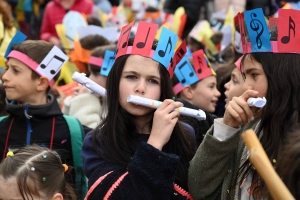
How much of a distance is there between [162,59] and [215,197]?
0.74 meters

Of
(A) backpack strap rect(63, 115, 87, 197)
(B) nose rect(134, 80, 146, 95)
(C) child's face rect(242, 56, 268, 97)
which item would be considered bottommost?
(A) backpack strap rect(63, 115, 87, 197)

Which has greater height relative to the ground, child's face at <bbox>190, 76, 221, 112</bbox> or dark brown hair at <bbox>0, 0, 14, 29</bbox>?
dark brown hair at <bbox>0, 0, 14, 29</bbox>

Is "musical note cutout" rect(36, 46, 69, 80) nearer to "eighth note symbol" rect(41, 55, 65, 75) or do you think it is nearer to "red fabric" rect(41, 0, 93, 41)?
"eighth note symbol" rect(41, 55, 65, 75)

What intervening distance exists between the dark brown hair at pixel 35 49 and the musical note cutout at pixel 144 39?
1270mm

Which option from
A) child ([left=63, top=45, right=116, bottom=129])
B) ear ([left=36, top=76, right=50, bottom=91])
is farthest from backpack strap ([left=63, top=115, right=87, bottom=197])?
child ([left=63, top=45, right=116, bottom=129])

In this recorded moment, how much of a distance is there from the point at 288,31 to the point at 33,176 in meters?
1.38

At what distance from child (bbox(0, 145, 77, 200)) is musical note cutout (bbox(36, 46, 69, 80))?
45.6 inches

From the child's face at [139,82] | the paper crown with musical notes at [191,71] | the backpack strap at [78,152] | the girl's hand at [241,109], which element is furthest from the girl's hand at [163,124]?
the paper crown with musical notes at [191,71]

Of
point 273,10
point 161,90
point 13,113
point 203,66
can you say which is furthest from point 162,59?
point 273,10

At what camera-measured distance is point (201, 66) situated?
5.03 metres

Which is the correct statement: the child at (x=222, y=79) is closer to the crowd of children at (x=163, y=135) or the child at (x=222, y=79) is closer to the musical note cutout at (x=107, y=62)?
the musical note cutout at (x=107, y=62)

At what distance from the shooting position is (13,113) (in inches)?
161

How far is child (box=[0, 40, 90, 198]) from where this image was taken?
403 centimetres

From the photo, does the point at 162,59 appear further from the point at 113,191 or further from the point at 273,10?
the point at 273,10
